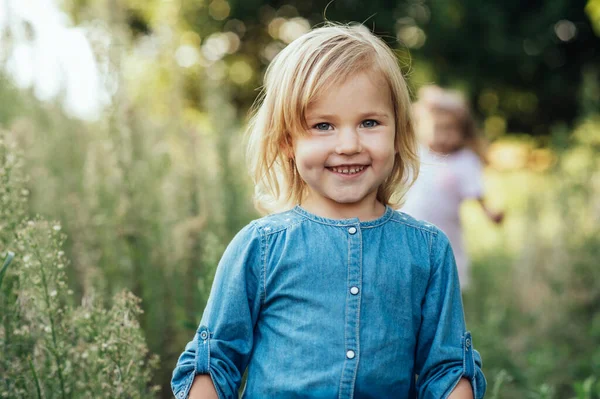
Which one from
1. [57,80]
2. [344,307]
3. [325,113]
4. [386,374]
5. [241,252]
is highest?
[57,80]

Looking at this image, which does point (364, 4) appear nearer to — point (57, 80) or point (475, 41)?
point (475, 41)

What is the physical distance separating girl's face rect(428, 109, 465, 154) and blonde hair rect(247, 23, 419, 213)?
3312mm

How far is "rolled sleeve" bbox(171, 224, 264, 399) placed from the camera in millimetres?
1816

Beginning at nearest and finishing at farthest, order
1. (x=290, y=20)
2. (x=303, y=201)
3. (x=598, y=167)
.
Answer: (x=303, y=201), (x=598, y=167), (x=290, y=20)

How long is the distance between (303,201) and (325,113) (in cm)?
31

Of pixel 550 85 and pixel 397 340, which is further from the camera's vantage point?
pixel 550 85

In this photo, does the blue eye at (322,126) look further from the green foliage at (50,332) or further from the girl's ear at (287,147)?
the green foliage at (50,332)

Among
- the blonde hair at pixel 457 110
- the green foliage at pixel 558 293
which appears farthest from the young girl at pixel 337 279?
the blonde hair at pixel 457 110

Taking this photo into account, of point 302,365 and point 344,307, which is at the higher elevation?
point 344,307

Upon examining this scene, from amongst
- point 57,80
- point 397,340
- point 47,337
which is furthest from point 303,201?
point 57,80

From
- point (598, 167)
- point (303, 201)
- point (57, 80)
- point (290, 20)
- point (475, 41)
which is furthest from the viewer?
point (290, 20)

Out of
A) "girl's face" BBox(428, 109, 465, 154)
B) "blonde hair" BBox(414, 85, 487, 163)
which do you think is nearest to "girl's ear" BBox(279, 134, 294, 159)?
"girl's face" BBox(428, 109, 465, 154)

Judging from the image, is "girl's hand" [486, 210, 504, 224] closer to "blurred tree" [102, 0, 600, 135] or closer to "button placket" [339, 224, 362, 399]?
"button placket" [339, 224, 362, 399]

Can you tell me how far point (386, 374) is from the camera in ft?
5.99
